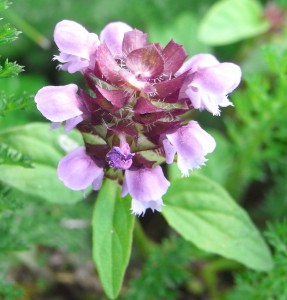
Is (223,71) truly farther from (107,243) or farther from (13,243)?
(13,243)

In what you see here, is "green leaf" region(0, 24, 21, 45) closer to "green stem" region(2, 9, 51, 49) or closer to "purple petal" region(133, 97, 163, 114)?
"purple petal" region(133, 97, 163, 114)

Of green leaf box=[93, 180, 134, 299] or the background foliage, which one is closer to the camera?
green leaf box=[93, 180, 134, 299]

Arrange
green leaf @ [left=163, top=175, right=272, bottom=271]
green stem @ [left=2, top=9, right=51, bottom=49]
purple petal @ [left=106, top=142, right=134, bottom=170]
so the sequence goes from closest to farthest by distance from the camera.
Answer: purple petal @ [left=106, top=142, right=134, bottom=170] → green leaf @ [left=163, top=175, right=272, bottom=271] → green stem @ [left=2, top=9, right=51, bottom=49]

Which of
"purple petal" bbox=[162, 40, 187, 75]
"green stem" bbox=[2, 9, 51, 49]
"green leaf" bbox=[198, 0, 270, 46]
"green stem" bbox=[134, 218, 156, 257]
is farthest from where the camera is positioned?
"green stem" bbox=[2, 9, 51, 49]

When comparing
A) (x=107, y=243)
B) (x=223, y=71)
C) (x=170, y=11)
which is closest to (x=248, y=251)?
(x=107, y=243)

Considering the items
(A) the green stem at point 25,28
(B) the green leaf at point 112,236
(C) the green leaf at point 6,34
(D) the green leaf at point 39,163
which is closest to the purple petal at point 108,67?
(C) the green leaf at point 6,34

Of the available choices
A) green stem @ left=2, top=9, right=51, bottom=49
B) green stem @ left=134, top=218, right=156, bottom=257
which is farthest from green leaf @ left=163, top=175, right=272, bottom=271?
green stem @ left=2, top=9, right=51, bottom=49

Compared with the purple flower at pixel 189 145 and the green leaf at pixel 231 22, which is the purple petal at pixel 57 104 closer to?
the purple flower at pixel 189 145
